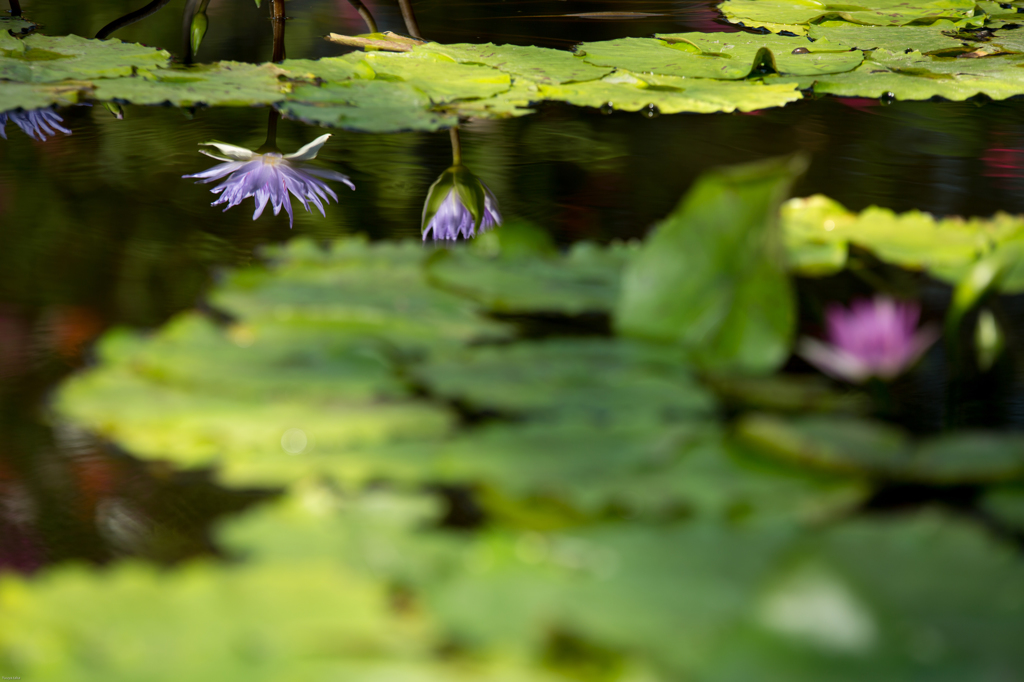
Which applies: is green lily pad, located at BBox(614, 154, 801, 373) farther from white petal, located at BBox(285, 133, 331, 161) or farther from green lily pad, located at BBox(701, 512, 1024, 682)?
white petal, located at BBox(285, 133, 331, 161)

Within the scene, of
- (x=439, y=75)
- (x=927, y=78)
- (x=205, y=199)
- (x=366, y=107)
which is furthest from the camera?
(x=927, y=78)

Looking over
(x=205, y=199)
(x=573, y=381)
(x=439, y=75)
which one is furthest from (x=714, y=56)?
(x=573, y=381)

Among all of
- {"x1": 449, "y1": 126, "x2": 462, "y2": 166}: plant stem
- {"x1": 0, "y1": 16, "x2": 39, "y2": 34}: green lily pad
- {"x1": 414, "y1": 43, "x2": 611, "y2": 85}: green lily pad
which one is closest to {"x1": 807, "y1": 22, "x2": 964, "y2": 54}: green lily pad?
{"x1": 414, "y1": 43, "x2": 611, "y2": 85}: green lily pad

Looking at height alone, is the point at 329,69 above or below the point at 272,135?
above

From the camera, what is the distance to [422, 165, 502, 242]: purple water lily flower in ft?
4.36

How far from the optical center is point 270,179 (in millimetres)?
1502

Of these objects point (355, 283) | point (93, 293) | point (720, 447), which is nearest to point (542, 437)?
point (720, 447)

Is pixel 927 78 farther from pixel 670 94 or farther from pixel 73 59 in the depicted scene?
pixel 73 59

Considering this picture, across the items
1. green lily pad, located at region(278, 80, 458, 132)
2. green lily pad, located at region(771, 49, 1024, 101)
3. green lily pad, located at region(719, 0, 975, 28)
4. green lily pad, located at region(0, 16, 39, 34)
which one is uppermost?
green lily pad, located at region(719, 0, 975, 28)

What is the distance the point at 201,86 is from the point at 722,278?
1499mm

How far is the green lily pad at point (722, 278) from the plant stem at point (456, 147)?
0.77 metres

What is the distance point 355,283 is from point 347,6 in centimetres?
304

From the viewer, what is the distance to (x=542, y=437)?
2.22 feet

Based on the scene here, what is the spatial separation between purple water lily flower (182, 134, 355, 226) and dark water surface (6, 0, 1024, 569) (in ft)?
0.08
